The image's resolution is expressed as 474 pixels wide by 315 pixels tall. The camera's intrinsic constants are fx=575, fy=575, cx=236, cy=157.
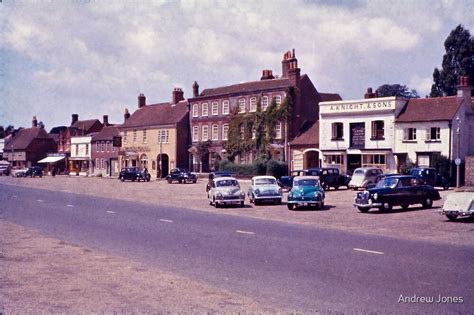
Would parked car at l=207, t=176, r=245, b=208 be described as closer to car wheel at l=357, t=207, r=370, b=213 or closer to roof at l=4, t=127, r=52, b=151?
car wheel at l=357, t=207, r=370, b=213

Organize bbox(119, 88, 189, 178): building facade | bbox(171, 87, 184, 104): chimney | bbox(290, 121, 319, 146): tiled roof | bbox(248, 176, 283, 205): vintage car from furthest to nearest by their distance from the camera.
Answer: bbox(171, 87, 184, 104): chimney → bbox(119, 88, 189, 178): building facade → bbox(290, 121, 319, 146): tiled roof → bbox(248, 176, 283, 205): vintage car

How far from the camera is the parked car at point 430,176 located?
3909 cm

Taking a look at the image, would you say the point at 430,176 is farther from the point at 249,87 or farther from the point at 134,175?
the point at 134,175

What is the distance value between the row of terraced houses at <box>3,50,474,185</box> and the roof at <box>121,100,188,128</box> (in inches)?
7.6

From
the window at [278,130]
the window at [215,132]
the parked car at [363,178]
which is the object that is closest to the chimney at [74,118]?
the window at [215,132]

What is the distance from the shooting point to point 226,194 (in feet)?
99.9

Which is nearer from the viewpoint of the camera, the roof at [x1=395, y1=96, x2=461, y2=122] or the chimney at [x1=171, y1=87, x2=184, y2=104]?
the roof at [x1=395, y1=96, x2=461, y2=122]

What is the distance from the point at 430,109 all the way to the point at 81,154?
66294 millimetres

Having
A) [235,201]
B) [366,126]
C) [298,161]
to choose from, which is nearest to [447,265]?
[235,201]

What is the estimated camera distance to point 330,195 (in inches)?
1523

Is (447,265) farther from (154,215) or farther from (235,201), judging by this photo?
(235,201)

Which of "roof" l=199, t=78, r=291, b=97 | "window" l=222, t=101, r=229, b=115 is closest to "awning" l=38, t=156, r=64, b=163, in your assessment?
"roof" l=199, t=78, r=291, b=97

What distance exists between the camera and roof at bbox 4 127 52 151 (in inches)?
4448

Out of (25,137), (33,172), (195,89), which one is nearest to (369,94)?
(195,89)
